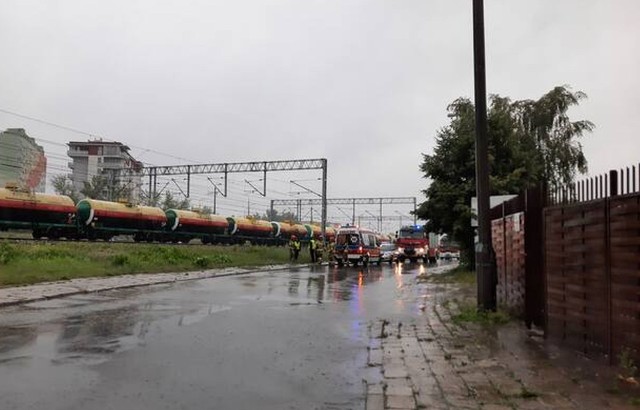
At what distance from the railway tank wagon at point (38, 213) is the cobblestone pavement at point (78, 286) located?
1761 cm

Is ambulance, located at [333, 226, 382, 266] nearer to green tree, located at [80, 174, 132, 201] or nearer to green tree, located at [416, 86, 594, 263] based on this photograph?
green tree, located at [416, 86, 594, 263]

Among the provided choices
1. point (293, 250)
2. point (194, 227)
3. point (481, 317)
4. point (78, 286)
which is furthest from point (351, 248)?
point (481, 317)

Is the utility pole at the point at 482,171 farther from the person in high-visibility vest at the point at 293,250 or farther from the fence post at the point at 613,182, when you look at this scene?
the person in high-visibility vest at the point at 293,250

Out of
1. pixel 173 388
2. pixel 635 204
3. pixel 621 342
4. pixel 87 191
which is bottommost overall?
pixel 173 388

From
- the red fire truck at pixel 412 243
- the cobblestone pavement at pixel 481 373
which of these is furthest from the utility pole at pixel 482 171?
the red fire truck at pixel 412 243

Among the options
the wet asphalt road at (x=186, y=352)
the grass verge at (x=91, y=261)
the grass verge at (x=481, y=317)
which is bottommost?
the wet asphalt road at (x=186, y=352)

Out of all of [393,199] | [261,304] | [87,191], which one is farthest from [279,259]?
[393,199]

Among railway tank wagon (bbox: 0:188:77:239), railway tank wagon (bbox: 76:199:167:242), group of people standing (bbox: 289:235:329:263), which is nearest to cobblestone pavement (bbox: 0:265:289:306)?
group of people standing (bbox: 289:235:329:263)

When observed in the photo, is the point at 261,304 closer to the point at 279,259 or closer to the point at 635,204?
the point at 635,204

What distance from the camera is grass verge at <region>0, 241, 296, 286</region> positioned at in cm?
2039

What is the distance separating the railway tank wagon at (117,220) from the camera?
42188 mm

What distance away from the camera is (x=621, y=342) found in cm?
702

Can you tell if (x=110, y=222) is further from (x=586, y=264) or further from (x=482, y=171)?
(x=586, y=264)

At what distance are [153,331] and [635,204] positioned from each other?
7.99 metres
